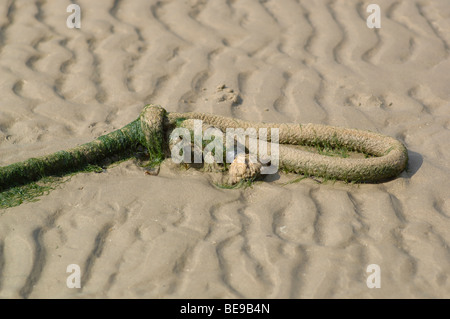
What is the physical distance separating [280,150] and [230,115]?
2.13 ft

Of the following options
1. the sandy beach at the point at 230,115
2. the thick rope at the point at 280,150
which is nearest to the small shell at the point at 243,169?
the sandy beach at the point at 230,115

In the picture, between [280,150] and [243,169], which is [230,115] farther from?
[243,169]

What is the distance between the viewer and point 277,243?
272 cm

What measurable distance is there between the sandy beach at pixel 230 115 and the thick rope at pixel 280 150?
4.4 inches

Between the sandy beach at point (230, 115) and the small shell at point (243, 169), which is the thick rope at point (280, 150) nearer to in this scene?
the sandy beach at point (230, 115)

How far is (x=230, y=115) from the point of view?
151 inches

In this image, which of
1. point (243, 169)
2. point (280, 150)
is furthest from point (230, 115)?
point (243, 169)

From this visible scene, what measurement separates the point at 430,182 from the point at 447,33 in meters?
2.33

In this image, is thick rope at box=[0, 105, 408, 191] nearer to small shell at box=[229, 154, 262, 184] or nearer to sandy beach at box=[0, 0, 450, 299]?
sandy beach at box=[0, 0, 450, 299]

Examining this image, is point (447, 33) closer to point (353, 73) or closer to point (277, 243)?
point (353, 73)

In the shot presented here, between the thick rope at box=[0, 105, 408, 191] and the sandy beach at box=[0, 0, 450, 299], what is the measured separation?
0.36 ft

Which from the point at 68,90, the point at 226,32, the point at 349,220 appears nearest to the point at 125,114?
the point at 68,90

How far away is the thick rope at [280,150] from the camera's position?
3.18 meters

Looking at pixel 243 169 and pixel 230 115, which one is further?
pixel 230 115
